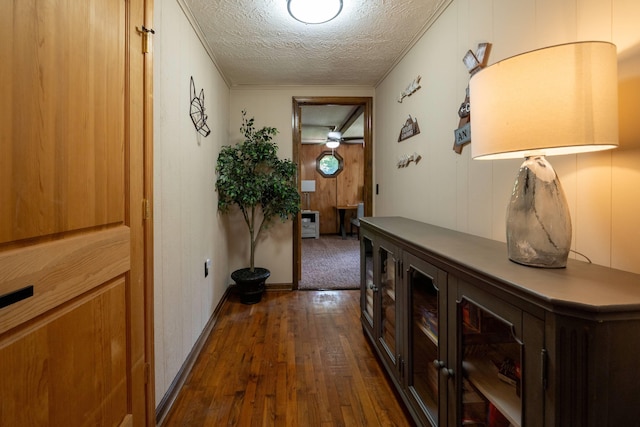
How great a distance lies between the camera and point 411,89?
219 cm

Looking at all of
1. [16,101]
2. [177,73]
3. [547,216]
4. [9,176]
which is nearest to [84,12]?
[16,101]

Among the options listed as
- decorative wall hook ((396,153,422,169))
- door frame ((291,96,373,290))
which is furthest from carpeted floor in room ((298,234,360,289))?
decorative wall hook ((396,153,422,169))

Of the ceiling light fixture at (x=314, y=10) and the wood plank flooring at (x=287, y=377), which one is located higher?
the ceiling light fixture at (x=314, y=10)

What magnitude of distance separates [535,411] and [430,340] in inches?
22.3

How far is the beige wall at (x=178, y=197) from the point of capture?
4.60 ft

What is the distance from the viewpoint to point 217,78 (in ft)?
8.46

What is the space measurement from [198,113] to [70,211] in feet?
4.78

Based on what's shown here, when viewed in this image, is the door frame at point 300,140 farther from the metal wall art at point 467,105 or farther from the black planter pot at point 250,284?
the metal wall art at point 467,105

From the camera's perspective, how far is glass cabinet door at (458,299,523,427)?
80cm

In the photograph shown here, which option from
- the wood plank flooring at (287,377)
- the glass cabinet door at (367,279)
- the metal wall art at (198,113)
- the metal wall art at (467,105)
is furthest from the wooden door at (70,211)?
the metal wall art at (467,105)

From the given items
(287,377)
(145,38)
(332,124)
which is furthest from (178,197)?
(332,124)

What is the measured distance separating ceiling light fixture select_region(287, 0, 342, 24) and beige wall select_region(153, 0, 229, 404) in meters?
0.69

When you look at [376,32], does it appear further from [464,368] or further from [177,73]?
[464,368]

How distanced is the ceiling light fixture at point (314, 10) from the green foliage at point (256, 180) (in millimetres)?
1215
